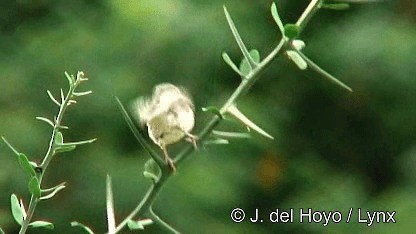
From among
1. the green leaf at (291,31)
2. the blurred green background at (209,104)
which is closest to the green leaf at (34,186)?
the green leaf at (291,31)

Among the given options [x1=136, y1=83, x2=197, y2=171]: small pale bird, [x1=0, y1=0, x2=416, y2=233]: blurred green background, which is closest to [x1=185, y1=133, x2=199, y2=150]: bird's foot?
[x1=136, y1=83, x2=197, y2=171]: small pale bird

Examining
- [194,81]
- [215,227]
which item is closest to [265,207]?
[215,227]

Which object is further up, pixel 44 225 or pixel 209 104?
pixel 44 225

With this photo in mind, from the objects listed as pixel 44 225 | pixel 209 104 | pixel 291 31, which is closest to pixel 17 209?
pixel 44 225

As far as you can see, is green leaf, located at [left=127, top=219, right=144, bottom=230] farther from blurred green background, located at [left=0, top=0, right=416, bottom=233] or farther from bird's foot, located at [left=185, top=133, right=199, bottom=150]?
blurred green background, located at [left=0, top=0, right=416, bottom=233]

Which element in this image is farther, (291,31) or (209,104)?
(209,104)

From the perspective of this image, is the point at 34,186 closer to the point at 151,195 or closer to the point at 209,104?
the point at 151,195
